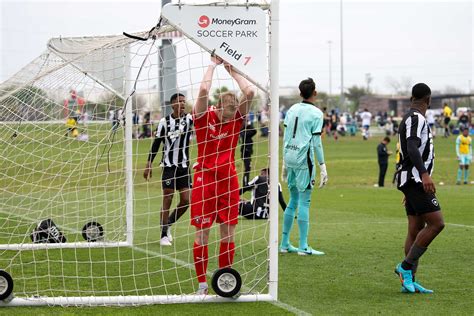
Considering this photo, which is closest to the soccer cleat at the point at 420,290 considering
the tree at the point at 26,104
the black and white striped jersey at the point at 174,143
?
the black and white striped jersey at the point at 174,143

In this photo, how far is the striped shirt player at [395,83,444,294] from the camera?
351 inches

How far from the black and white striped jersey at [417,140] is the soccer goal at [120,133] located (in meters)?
1.38

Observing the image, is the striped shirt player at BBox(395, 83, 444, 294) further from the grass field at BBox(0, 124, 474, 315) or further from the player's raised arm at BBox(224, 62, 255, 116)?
the player's raised arm at BBox(224, 62, 255, 116)

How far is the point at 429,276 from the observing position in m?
10.0

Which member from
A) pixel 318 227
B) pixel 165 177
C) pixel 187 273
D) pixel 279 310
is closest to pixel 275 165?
pixel 279 310

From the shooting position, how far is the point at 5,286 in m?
8.35

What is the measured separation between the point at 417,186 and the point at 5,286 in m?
4.14

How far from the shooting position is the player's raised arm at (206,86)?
8.53 meters

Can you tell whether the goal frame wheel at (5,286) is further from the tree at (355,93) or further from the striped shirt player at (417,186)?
the tree at (355,93)

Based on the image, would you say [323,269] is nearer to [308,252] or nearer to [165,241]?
[308,252]

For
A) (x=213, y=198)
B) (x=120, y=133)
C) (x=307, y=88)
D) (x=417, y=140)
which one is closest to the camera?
(x=213, y=198)

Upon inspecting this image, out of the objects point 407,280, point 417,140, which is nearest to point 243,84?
point 417,140

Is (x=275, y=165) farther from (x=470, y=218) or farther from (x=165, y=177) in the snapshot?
(x=470, y=218)

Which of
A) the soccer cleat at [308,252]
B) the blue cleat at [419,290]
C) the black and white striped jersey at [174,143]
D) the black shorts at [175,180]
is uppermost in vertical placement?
the black and white striped jersey at [174,143]
